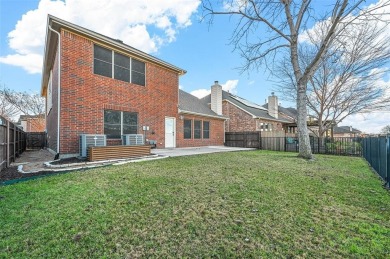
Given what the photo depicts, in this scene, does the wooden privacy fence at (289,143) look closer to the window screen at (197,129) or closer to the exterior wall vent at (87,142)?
the window screen at (197,129)

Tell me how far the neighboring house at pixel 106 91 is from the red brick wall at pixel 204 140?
7cm

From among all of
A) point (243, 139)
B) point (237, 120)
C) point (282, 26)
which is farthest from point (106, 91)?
point (237, 120)

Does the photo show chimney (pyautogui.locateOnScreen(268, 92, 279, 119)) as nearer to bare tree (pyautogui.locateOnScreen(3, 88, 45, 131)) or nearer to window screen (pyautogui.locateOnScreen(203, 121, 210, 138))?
window screen (pyautogui.locateOnScreen(203, 121, 210, 138))

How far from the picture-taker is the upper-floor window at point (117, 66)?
9266mm

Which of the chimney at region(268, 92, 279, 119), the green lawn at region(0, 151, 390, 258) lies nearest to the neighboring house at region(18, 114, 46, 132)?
the green lawn at region(0, 151, 390, 258)

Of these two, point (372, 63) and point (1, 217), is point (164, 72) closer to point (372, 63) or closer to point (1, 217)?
point (1, 217)

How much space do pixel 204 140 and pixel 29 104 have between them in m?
24.5

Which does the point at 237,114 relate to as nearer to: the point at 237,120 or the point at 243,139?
the point at 237,120

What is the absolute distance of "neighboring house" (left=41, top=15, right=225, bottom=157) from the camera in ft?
26.7

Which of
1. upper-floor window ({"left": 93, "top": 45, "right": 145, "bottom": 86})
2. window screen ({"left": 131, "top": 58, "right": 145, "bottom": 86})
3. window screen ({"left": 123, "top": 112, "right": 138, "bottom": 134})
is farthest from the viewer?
window screen ({"left": 131, "top": 58, "right": 145, "bottom": 86})

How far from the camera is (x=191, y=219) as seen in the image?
2684 millimetres

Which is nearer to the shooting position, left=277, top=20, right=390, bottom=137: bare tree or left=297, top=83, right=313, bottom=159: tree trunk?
left=297, top=83, right=313, bottom=159: tree trunk

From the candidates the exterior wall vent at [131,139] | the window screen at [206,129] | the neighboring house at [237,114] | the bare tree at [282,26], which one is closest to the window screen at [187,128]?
the window screen at [206,129]

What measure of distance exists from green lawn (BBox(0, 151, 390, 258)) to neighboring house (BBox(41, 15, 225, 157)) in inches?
184
